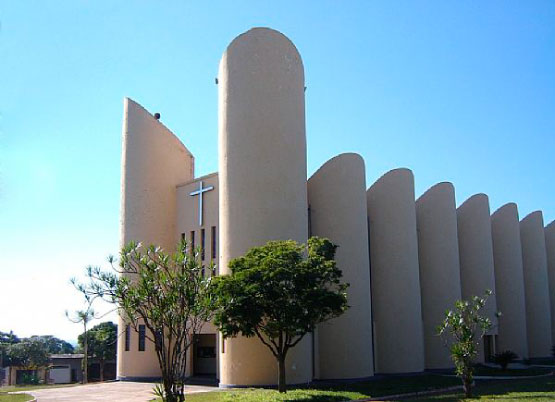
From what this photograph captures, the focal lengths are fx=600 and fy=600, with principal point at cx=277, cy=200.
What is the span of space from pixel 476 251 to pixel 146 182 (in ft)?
86.9

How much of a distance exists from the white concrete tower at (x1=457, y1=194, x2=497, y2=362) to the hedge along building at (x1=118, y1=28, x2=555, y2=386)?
86 millimetres

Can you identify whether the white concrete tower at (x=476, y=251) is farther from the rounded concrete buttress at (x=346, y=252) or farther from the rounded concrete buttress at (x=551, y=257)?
the rounded concrete buttress at (x=346, y=252)

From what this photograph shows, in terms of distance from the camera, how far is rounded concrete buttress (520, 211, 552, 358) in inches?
2109

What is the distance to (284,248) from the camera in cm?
2589

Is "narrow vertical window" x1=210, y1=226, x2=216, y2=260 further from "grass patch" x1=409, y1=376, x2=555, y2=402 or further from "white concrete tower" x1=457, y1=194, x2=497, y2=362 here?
"white concrete tower" x1=457, y1=194, x2=497, y2=362

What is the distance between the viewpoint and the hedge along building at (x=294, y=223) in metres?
31.4

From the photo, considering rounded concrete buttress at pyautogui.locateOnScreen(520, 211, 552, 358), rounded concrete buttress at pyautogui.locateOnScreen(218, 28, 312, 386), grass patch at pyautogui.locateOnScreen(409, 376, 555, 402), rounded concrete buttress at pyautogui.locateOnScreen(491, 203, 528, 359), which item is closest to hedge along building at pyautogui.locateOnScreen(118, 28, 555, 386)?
rounded concrete buttress at pyautogui.locateOnScreen(218, 28, 312, 386)

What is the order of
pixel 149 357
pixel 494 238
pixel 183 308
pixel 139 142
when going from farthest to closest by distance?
1. pixel 494 238
2. pixel 139 142
3. pixel 149 357
4. pixel 183 308

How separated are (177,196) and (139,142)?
4479 millimetres

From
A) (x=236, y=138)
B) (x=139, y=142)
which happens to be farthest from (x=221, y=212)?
(x=139, y=142)


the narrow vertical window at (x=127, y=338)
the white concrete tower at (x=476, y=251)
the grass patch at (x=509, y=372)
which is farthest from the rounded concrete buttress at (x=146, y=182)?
the white concrete tower at (x=476, y=251)

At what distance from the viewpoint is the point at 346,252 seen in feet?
116

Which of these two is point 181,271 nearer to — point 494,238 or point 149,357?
point 149,357

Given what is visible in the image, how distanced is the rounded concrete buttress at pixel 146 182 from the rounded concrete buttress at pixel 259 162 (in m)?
8.91
